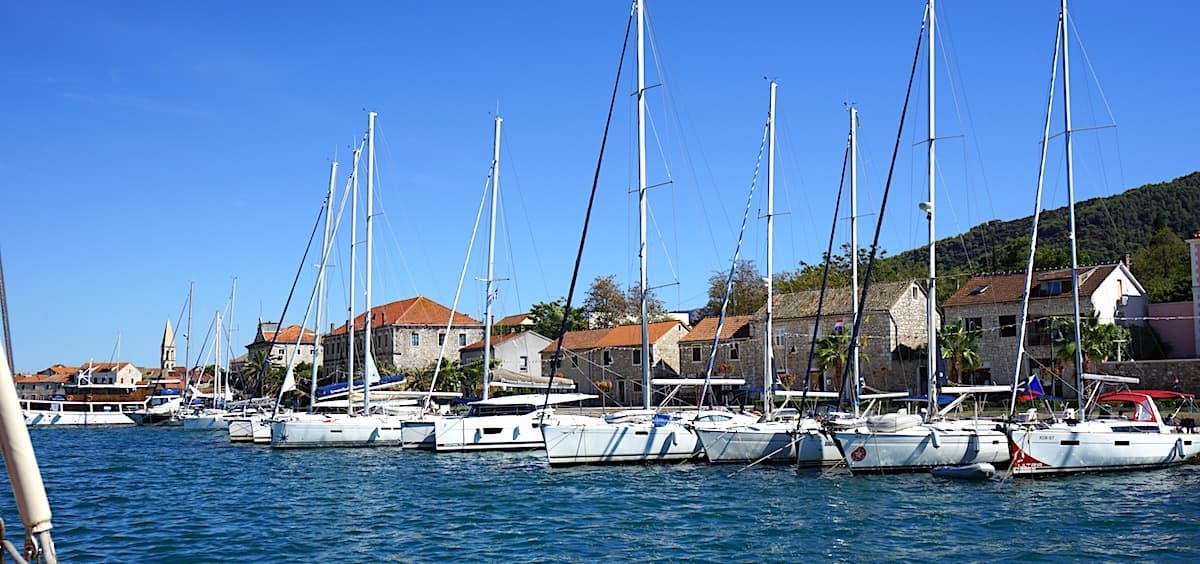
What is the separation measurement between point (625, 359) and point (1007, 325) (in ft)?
93.4

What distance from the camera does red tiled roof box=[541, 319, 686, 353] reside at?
77812 mm

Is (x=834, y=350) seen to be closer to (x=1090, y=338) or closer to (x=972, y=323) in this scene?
(x=972, y=323)

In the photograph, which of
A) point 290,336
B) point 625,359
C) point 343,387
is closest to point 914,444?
point 343,387

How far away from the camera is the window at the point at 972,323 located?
60.8 m

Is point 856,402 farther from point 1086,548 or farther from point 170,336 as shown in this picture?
point 170,336

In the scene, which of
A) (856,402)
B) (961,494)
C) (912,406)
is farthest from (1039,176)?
(912,406)

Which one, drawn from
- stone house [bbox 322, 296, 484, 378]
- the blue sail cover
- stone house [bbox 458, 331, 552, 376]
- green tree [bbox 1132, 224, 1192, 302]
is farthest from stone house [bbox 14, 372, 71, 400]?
green tree [bbox 1132, 224, 1192, 302]

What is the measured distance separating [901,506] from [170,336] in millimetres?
160406

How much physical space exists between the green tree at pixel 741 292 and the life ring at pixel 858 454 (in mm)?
57396

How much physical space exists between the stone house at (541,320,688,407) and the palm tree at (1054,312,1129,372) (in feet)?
101

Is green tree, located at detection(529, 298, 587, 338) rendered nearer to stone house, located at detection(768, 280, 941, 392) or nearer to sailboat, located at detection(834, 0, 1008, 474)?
stone house, located at detection(768, 280, 941, 392)

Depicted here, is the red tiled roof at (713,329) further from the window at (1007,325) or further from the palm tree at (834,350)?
the window at (1007,325)

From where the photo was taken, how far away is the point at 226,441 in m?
58.2

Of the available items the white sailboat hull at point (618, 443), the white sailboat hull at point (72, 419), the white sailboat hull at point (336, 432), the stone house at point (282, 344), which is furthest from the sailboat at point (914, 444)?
the stone house at point (282, 344)
